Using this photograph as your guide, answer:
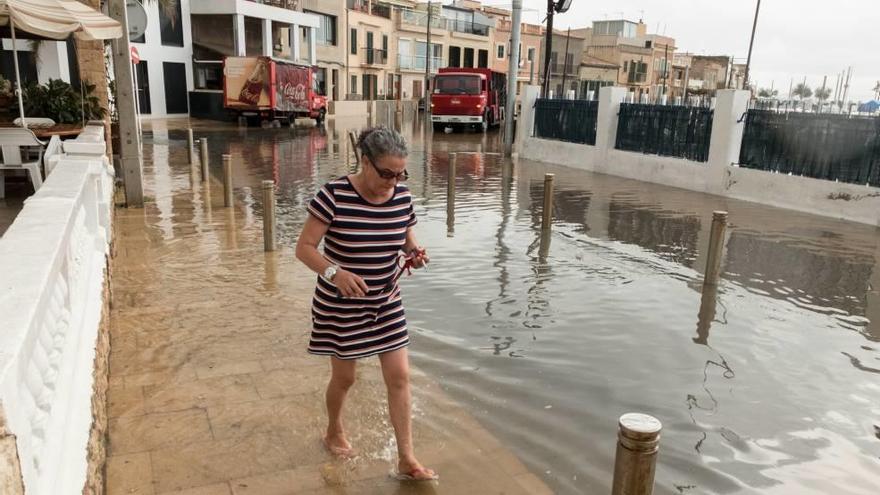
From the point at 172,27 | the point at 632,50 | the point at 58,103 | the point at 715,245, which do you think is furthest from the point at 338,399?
the point at 632,50

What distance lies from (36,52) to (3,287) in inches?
890

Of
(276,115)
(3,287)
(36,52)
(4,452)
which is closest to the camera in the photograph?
(4,452)

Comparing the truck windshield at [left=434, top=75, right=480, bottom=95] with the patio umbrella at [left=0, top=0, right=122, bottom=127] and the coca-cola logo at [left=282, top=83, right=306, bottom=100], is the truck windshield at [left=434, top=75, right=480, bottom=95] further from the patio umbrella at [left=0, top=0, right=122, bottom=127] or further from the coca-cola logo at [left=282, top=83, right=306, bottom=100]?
the patio umbrella at [left=0, top=0, right=122, bottom=127]

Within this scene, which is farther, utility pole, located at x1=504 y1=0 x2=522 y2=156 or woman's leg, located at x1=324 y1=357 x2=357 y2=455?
utility pole, located at x1=504 y1=0 x2=522 y2=156

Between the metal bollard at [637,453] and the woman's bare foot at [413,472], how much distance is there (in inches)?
51.1

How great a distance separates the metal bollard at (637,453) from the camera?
2.31 metres

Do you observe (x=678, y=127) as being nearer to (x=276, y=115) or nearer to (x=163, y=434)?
(x=163, y=434)

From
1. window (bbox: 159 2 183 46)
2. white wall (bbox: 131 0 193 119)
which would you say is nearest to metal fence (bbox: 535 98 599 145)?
white wall (bbox: 131 0 193 119)

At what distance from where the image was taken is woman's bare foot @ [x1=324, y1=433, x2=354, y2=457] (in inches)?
143

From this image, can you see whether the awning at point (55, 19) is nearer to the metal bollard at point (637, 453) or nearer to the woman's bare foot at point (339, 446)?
the woman's bare foot at point (339, 446)

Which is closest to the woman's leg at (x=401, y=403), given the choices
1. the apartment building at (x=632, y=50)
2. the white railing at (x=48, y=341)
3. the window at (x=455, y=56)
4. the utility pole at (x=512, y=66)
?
the white railing at (x=48, y=341)

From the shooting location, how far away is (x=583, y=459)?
152 inches

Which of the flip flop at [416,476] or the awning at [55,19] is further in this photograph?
the awning at [55,19]

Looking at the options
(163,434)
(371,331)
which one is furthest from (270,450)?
(371,331)
